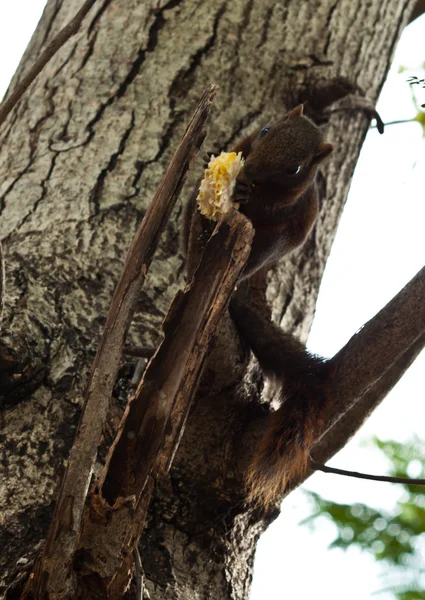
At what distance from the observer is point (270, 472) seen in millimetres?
1485

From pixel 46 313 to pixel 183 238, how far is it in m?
0.49

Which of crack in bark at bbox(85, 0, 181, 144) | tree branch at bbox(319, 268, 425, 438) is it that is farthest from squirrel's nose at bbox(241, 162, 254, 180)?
tree branch at bbox(319, 268, 425, 438)

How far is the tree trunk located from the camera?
1421 mm

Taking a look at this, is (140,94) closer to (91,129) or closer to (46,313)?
(91,129)

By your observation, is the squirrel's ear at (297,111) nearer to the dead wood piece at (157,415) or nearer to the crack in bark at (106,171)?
the crack in bark at (106,171)

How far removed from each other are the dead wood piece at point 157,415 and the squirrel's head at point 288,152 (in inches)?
36.1

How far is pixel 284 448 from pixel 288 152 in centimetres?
95

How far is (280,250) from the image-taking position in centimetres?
213

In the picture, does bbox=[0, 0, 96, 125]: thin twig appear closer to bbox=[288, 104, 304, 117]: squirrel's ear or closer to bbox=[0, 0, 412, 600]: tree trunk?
bbox=[0, 0, 412, 600]: tree trunk

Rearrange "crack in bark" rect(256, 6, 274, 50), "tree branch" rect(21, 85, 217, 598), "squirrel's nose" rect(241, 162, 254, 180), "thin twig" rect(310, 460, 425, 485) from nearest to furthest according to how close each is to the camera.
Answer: "tree branch" rect(21, 85, 217, 598) → "thin twig" rect(310, 460, 425, 485) → "squirrel's nose" rect(241, 162, 254, 180) → "crack in bark" rect(256, 6, 274, 50)

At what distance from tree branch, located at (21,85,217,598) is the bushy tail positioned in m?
0.49

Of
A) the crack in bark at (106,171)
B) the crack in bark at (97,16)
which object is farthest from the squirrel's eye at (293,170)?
the crack in bark at (97,16)

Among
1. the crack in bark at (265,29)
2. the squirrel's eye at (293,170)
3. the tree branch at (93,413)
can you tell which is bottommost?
the tree branch at (93,413)

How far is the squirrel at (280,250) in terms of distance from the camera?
150 cm
